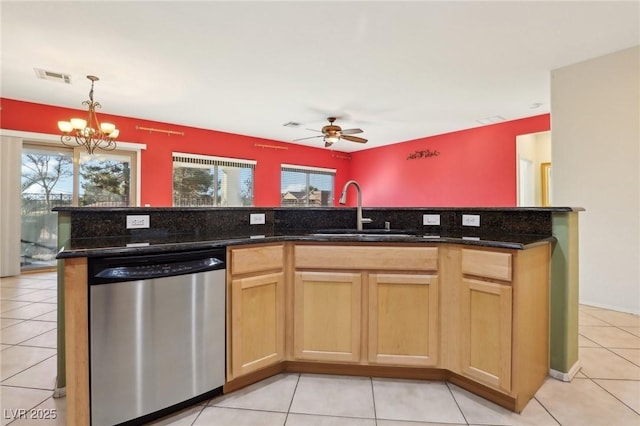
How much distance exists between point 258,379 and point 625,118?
4055 millimetres

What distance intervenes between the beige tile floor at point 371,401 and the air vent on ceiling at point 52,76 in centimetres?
296

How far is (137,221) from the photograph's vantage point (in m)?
1.96

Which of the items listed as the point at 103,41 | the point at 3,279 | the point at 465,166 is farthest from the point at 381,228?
the point at 3,279

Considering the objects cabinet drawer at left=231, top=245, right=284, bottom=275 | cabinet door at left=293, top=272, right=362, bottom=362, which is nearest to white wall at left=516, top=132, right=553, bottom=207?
cabinet door at left=293, top=272, right=362, bottom=362

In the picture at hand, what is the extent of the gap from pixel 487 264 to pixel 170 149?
Answer: 5.73 m

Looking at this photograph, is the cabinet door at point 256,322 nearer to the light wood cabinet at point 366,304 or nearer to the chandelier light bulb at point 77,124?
the light wood cabinet at point 366,304

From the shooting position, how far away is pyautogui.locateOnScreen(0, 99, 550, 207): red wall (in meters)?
5.18

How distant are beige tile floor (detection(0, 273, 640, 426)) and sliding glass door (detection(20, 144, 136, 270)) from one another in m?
3.45

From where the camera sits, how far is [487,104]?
4.67 metres

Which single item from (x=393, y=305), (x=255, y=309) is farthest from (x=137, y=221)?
(x=393, y=305)

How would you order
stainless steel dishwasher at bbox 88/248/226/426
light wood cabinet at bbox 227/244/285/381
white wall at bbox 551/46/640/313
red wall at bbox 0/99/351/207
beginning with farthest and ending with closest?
1. red wall at bbox 0/99/351/207
2. white wall at bbox 551/46/640/313
3. light wood cabinet at bbox 227/244/285/381
4. stainless steel dishwasher at bbox 88/248/226/426

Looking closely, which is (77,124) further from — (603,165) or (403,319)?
(603,165)

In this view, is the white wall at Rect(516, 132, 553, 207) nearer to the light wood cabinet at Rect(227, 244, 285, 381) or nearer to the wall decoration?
the wall decoration

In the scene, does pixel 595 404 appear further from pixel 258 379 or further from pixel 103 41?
pixel 103 41
